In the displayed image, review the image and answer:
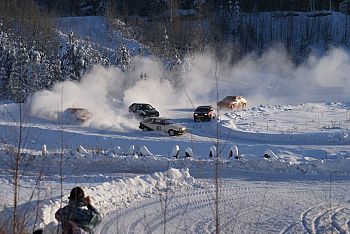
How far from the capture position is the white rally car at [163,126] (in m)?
32.2

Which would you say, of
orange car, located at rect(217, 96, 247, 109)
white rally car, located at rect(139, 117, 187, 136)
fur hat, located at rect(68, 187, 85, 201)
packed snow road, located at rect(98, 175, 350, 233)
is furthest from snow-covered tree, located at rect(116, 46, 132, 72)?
fur hat, located at rect(68, 187, 85, 201)

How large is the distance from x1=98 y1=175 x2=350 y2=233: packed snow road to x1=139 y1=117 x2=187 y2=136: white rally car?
570 inches

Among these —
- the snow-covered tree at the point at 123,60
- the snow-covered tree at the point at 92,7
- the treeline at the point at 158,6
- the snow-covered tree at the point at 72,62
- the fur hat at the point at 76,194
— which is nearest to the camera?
the fur hat at the point at 76,194

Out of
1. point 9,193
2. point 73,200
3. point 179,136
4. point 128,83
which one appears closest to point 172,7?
point 128,83

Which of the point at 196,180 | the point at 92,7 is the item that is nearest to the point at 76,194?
the point at 196,180

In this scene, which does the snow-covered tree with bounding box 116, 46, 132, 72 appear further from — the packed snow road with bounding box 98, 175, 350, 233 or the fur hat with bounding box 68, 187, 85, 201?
the fur hat with bounding box 68, 187, 85, 201

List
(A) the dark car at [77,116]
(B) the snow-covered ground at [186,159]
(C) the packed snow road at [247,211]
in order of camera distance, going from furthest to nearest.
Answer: (A) the dark car at [77,116] → (B) the snow-covered ground at [186,159] → (C) the packed snow road at [247,211]

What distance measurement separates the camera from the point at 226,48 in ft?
264

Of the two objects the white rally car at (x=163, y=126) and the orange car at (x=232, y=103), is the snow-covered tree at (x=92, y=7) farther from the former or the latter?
the white rally car at (x=163, y=126)

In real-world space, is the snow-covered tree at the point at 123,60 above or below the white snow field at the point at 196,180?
above

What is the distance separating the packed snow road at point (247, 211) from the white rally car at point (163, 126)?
14485 mm

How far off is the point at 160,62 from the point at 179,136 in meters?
33.7

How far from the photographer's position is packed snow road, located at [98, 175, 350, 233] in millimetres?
12438

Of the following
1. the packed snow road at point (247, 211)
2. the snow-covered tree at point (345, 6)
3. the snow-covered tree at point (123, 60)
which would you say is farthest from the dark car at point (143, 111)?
the snow-covered tree at point (345, 6)
